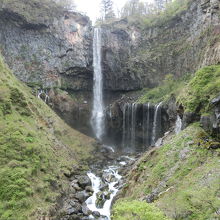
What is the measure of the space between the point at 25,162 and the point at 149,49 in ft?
119

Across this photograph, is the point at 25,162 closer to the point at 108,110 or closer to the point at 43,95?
the point at 43,95

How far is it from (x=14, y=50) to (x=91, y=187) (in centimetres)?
3064

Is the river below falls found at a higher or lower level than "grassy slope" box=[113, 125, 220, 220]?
lower

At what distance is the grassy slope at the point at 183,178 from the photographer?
793 cm

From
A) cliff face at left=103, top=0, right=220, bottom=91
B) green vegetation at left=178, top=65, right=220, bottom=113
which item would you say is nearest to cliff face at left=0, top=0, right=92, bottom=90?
cliff face at left=103, top=0, right=220, bottom=91

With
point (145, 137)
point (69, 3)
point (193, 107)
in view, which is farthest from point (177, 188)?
A: point (69, 3)

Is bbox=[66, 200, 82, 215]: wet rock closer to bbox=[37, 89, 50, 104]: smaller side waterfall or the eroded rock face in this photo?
the eroded rock face

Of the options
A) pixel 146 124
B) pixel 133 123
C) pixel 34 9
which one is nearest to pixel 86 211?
pixel 146 124

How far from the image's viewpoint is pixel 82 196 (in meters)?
19.9

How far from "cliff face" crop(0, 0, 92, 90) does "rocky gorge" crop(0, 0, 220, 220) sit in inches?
7.5

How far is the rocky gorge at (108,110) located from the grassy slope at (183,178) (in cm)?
7

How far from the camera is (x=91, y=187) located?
22031mm

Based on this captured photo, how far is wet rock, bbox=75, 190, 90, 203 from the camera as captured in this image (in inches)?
765

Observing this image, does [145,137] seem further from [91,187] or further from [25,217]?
[25,217]
